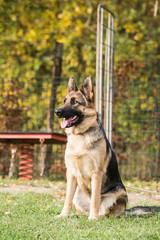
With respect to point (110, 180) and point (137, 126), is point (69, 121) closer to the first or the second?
point (110, 180)

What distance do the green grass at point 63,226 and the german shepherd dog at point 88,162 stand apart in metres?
0.23

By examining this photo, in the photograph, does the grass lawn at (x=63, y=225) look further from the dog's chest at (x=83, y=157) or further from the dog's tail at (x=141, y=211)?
the dog's chest at (x=83, y=157)

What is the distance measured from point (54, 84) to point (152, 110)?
2.74 m

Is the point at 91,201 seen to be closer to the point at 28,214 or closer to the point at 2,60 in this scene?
the point at 28,214

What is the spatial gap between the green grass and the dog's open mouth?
1.13m

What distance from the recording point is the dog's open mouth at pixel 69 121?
429 cm

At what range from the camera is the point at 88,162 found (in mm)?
4316

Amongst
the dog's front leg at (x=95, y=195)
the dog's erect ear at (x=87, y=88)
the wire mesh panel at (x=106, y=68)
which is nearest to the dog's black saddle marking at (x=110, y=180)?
the dog's front leg at (x=95, y=195)

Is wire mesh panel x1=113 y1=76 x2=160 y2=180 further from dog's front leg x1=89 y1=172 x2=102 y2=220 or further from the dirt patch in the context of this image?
dog's front leg x1=89 y1=172 x2=102 y2=220

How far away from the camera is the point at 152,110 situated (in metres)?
9.34

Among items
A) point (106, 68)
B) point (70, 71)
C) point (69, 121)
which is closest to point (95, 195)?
point (69, 121)

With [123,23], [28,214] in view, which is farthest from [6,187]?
[123,23]

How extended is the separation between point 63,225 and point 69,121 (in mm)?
1238

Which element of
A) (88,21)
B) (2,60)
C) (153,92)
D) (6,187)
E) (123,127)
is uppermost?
(88,21)
